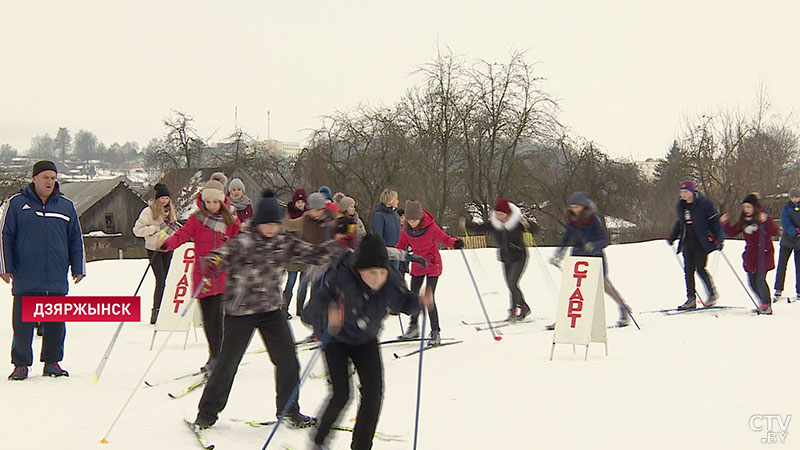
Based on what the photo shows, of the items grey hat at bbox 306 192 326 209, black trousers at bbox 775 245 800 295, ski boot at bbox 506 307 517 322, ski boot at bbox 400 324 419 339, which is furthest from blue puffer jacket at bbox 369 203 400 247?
black trousers at bbox 775 245 800 295

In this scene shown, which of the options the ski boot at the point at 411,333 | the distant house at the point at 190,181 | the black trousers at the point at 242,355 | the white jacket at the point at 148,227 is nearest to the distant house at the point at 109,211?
the distant house at the point at 190,181

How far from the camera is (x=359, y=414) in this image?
13.7ft

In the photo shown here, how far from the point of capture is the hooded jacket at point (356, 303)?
4.11m

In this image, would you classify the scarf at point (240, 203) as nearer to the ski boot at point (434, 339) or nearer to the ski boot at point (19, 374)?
the ski boot at point (434, 339)

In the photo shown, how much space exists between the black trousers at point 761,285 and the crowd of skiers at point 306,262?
0.02 metres

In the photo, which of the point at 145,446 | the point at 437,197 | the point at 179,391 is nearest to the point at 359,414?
the point at 145,446

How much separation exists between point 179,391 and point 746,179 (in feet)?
102

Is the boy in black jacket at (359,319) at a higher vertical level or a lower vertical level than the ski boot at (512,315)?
Answer: higher

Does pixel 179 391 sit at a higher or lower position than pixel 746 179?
lower

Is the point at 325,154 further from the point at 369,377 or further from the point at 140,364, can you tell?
the point at 369,377

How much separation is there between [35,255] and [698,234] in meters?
8.20

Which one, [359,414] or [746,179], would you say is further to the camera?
[746,179]

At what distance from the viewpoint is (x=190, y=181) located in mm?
39750
